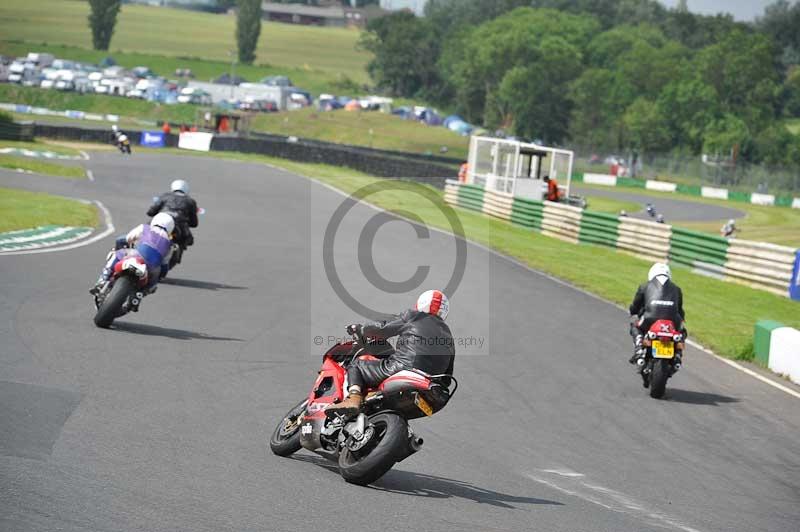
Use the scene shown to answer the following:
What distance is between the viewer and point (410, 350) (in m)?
8.44

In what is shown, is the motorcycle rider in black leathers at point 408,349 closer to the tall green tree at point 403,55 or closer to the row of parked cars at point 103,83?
the row of parked cars at point 103,83

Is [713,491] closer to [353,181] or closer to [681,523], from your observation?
[681,523]

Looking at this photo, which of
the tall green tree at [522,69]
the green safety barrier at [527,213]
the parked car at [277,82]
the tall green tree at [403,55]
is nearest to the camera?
the green safety barrier at [527,213]

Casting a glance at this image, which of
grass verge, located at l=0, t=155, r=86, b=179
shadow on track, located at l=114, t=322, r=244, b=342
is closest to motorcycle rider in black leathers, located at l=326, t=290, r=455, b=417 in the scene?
shadow on track, located at l=114, t=322, r=244, b=342

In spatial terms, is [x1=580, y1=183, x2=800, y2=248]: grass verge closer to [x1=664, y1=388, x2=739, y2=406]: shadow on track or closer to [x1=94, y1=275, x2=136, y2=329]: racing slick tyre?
[x1=664, y1=388, x2=739, y2=406]: shadow on track

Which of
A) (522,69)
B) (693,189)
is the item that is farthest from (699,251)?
(522,69)

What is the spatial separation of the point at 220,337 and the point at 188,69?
12490 centimetres

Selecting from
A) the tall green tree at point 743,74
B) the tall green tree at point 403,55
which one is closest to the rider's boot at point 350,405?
the tall green tree at point 743,74

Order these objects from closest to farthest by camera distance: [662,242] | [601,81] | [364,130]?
[662,242], [364,130], [601,81]

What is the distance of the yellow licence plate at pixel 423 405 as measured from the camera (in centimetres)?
827

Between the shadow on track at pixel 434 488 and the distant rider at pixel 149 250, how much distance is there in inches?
208

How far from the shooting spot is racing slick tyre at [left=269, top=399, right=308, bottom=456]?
28.9 ft

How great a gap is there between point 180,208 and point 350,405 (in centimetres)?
1052

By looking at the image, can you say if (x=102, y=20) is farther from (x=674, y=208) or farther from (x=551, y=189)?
(x=551, y=189)
